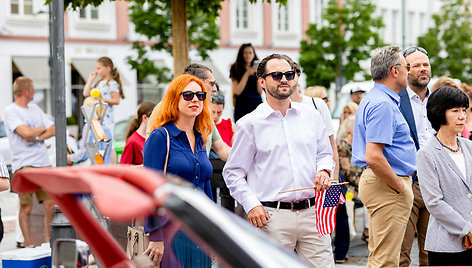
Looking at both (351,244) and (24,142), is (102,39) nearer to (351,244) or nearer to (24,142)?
(24,142)

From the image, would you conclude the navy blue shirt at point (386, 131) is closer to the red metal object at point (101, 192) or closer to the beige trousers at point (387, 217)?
the beige trousers at point (387, 217)

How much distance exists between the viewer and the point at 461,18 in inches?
1794

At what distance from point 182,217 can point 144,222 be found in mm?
281

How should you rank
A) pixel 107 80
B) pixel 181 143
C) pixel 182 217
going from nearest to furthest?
pixel 182 217, pixel 181 143, pixel 107 80

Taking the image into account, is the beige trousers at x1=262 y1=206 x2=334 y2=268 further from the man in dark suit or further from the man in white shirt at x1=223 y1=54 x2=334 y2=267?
the man in dark suit

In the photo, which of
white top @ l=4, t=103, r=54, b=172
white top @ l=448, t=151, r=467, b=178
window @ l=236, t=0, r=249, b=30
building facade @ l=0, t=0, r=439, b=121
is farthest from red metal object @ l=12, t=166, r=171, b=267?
window @ l=236, t=0, r=249, b=30

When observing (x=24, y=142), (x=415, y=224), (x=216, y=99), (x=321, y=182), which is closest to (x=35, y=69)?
(x=24, y=142)

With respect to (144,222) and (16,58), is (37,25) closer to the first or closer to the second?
(16,58)

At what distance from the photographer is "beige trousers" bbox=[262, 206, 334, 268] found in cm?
591

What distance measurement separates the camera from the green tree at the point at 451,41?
142 ft

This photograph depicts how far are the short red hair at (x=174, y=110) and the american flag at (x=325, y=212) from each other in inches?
36.2

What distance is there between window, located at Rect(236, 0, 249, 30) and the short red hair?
4066 centimetres

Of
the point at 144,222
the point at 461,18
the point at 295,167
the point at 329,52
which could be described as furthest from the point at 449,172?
the point at 461,18

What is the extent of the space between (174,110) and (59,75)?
2.65 metres
